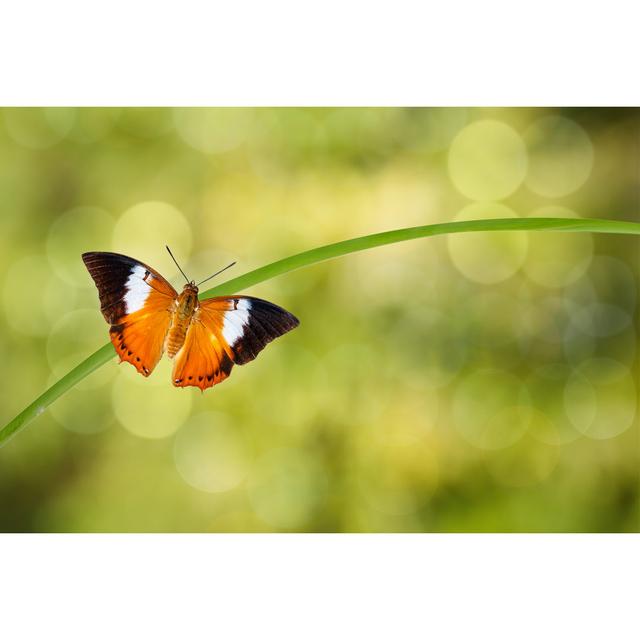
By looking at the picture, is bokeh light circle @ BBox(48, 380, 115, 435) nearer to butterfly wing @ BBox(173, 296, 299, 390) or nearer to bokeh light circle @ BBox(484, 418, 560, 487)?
butterfly wing @ BBox(173, 296, 299, 390)

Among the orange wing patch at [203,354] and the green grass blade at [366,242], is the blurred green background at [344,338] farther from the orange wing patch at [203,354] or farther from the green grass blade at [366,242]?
the green grass blade at [366,242]

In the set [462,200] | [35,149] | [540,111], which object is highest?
[540,111]

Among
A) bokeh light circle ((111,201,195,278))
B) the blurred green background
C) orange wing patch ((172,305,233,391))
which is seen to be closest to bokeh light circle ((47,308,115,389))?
the blurred green background

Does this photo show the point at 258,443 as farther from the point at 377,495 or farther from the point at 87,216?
the point at 87,216

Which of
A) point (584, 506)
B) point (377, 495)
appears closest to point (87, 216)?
point (377, 495)

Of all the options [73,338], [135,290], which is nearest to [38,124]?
[73,338]

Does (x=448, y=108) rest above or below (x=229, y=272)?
above

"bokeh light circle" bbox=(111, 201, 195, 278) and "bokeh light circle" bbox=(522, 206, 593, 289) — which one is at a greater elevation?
"bokeh light circle" bbox=(522, 206, 593, 289)

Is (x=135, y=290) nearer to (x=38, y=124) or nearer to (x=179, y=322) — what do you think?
(x=179, y=322)

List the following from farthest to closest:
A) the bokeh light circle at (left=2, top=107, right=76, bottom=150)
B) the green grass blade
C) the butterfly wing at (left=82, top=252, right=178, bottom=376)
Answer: the bokeh light circle at (left=2, top=107, right=76, bottom=150), the butterfly wing at (left=82, top=252, right=178, bottom=376), the green grass blade
